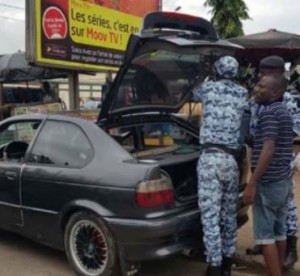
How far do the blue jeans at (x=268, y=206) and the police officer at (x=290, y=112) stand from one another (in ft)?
0.97

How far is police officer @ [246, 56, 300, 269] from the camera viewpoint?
4289 millimetres

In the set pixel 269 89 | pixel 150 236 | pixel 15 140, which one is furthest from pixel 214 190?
pixel 15 140

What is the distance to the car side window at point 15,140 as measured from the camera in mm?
5625

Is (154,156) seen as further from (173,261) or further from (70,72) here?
(70,72)

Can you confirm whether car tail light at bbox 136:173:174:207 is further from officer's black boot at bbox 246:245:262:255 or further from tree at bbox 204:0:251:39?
tree at bbox 204:0:251:39

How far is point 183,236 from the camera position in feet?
14.7

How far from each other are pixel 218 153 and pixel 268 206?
57 centimetres

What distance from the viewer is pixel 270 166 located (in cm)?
422

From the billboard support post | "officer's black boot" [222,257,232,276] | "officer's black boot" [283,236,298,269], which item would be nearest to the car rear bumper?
"officer's black boot" [222,257,232,276]

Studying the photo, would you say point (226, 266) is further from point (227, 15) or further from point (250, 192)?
point (227, 15)

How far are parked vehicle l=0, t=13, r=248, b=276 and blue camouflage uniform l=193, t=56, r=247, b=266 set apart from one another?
18cm

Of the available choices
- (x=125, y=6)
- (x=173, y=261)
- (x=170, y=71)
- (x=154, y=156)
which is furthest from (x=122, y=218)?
(x=125, y=6)

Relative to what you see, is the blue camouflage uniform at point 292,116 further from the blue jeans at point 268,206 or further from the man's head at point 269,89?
the blue jeans at point 268,206

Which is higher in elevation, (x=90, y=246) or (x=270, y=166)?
(x=270, y=166)
